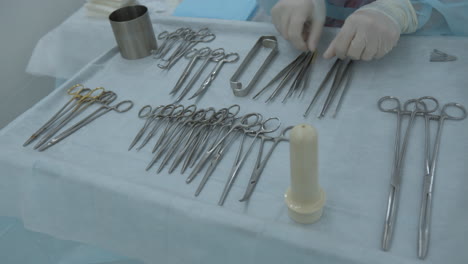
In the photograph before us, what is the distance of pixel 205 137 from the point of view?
2.74ft

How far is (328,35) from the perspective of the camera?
111 centimetres

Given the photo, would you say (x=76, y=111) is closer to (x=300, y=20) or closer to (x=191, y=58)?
(x=191, y=58)

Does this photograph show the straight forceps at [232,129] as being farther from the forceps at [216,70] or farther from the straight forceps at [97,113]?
the straight forceps at [97,113]

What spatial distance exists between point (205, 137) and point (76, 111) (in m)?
0.37

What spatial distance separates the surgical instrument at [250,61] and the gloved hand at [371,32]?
0.16 meters

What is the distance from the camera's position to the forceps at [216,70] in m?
0.99

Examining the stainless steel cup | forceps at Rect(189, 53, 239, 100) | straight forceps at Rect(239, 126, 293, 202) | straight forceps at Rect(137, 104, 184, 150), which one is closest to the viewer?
straight forceps at Rect(239, 126, 293, 202)

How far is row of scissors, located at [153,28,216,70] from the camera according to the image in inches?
45.2

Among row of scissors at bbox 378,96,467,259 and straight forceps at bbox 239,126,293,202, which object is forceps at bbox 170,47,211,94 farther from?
row of scissors at bbox 378,96,467,259

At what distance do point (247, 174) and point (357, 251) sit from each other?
0.25 m

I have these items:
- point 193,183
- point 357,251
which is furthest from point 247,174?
point 357,251

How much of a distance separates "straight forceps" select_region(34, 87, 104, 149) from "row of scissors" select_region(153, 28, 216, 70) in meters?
0.20

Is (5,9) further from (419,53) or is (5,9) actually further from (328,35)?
(419,53)

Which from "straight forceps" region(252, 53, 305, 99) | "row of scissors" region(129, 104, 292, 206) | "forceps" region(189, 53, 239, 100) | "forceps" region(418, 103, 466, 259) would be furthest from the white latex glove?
"forceps" region(418, 103, 466, 259)
